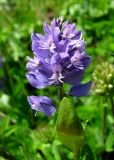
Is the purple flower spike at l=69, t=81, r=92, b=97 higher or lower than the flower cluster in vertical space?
lower

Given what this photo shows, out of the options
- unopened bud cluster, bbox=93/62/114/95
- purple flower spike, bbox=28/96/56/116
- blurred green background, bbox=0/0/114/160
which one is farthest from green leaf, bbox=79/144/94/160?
unopened bud cluster, bbox=93/62/114/95

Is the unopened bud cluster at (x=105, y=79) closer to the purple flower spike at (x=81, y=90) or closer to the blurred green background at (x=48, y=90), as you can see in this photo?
the blurred green background at (x=48, y=90)

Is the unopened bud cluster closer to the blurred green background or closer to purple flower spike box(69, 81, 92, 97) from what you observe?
the blurred green background

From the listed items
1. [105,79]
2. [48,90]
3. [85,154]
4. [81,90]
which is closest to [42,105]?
[81,90]

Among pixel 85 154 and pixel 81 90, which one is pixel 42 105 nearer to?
pixel 81 90

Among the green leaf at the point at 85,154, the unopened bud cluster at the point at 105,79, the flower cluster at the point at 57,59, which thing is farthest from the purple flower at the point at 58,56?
the unopened bud cluster at the point at 105,79

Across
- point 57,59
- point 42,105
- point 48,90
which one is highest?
point 48,90
